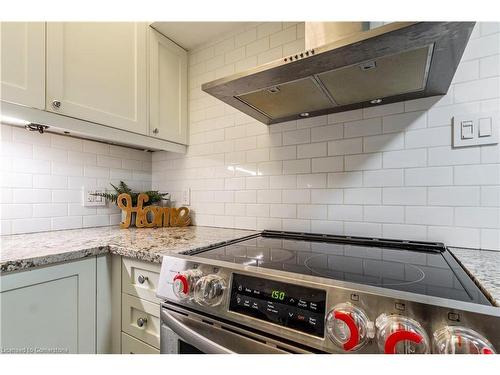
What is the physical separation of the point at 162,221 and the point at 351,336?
4.34ft

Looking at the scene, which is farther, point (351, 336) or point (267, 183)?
point (267, 183)

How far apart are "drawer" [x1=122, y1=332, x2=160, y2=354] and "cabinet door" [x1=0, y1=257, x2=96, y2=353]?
4.4 inches

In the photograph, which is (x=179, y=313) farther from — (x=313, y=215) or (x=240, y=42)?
(x=240, y=42)

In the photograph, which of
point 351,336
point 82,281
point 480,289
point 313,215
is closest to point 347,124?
point 313,215

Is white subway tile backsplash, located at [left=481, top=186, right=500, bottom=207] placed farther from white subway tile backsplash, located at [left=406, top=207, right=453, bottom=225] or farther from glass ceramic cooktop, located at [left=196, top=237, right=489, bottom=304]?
glass ceramic cooktop, located at [left=196, top=237, right=489, bottom=304]

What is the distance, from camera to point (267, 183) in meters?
1.41

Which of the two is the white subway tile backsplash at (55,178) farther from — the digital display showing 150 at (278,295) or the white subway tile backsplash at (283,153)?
the digital display showing 150 at (278,295)

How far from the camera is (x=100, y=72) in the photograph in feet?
4.11

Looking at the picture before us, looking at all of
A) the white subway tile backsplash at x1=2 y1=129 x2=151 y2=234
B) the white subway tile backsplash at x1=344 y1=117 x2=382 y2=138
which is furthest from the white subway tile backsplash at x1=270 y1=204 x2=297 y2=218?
the white subway tile backsplash at x1=2 y1=129 x2=151 y2=234

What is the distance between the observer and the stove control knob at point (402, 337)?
436mm

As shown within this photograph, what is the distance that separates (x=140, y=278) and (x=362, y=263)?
31.5 inches

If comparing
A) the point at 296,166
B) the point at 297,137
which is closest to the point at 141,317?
the point at 296,166

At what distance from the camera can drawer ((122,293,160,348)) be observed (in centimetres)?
93

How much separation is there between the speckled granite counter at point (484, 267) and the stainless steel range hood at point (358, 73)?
1.99 ft
